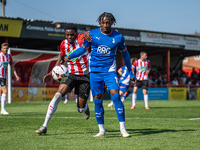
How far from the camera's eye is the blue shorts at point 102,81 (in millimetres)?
5070

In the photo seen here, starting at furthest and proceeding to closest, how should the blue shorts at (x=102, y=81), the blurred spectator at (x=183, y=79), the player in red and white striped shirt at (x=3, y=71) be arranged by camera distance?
the blurred spectator at (x=183, y=79), the player in red and white striped shirt at (x=3, y=71), the blue shorts at (x=102, y=81)

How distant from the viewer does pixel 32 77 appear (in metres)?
19.4

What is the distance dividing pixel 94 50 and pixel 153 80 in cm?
2353

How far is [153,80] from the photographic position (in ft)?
92.1

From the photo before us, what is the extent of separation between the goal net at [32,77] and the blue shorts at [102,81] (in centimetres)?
1330

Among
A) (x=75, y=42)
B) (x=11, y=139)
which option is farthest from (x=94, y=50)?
(x=11, y=139)

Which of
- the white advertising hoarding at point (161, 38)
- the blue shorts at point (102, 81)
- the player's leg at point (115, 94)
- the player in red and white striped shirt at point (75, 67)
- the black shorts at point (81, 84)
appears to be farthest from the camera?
the white advertising hoarding at point (161, 38)

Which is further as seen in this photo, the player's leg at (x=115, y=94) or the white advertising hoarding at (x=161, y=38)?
the white advertising hoarding at (x=161, y=38)

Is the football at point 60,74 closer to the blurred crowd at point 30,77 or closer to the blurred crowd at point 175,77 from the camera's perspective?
the blurred crowd at point 30,77

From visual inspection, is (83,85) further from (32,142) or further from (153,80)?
(153,80)

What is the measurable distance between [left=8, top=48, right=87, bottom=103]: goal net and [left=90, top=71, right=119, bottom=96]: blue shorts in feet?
43.6

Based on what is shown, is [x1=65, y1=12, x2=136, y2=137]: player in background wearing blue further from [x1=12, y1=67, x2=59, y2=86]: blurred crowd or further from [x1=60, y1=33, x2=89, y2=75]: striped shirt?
[x1=12, y1=67, x2=59, y2=86]: blurred crowd

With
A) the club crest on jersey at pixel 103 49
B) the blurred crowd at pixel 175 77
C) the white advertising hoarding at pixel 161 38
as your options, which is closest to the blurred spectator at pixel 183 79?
the blurred crowd at pixel 175 77

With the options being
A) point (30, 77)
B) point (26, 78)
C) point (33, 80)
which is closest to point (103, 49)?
point (33, 80)
